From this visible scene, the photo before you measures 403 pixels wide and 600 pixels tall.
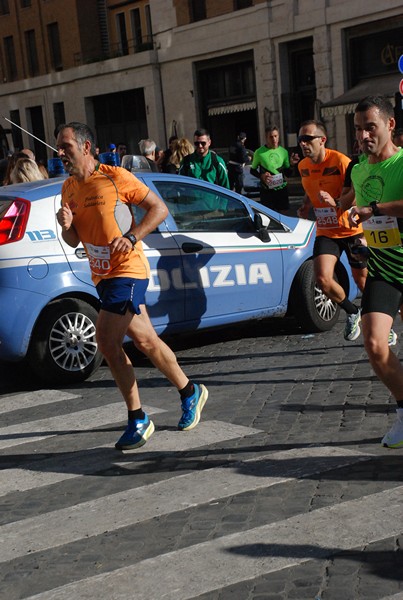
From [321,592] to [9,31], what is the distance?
5600 centimetres

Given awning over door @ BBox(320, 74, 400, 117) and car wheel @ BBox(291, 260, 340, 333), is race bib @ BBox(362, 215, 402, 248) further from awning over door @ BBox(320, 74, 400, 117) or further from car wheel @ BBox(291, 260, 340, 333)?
awning over door @ BBox(320, 74, 400, 117)

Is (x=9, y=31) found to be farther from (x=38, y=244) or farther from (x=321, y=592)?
(x=321, y=592)

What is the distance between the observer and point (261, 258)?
9281 millimetres

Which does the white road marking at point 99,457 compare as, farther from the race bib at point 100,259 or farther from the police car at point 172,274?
the police car at point 172,274

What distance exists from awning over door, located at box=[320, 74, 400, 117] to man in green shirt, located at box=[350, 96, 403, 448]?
26.7m

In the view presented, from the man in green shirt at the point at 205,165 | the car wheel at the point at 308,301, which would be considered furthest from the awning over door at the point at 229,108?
the car wheel at the point at 308,301

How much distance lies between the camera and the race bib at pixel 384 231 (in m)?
5.86

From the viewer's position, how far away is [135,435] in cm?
621

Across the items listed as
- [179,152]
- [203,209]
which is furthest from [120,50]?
[203,209]

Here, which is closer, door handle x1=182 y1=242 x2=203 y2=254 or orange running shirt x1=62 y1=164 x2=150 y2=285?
orange running shirt x1=62 y1=164 x2=150 y2=285

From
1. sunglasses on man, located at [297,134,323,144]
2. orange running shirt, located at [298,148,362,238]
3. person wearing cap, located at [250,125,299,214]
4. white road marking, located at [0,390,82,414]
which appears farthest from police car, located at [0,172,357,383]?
person wearing cap, located at [250,125,299,214]

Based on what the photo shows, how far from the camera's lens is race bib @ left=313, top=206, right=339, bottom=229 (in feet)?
29.0

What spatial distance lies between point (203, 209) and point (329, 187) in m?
1.14

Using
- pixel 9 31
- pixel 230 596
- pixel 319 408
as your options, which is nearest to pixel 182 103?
pixel 9 31
